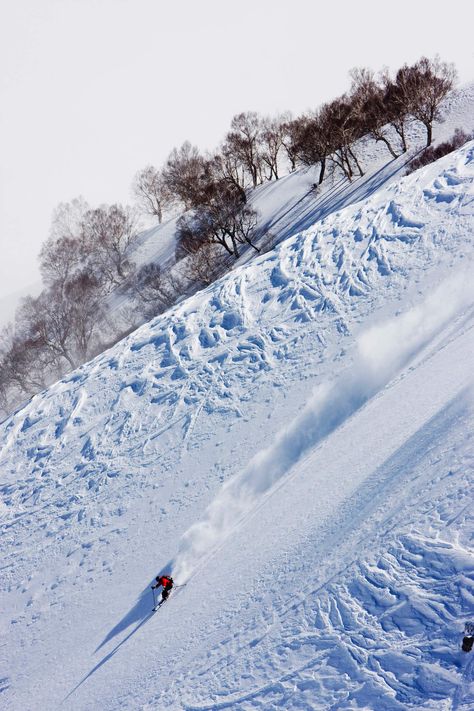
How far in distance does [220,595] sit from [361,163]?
39210 millimetres

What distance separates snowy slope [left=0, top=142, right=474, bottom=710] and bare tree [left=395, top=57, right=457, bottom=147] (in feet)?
57.1

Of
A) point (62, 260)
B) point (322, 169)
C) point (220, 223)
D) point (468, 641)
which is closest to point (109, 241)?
point (62, 260)

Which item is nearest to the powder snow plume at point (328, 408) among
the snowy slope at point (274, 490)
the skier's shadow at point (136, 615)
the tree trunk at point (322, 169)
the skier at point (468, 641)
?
the snowy slope at point (274, 490)

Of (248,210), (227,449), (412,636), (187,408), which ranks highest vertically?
(248,210)

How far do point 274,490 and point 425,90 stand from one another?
34215 millimetres

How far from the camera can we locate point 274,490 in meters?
12.2

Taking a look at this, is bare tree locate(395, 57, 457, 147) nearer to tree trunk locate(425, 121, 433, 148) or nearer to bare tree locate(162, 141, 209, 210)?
tree trunk locate(425, 121, 433, 148)

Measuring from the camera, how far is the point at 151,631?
32.9 feet

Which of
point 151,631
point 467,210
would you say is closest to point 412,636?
point 151,631

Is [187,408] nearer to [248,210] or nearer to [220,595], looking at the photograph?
[220,595]

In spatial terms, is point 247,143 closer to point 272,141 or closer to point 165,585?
point 272,141

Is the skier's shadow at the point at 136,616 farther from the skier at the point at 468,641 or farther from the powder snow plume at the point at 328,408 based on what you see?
the skier at the point at 468,641

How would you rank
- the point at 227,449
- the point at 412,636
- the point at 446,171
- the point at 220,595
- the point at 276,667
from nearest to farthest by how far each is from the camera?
the point at 412,636
the point at 276,667
the point at 220,595
the point at 227,449
the point at 446,171

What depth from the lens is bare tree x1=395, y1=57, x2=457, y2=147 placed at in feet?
115
